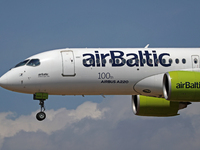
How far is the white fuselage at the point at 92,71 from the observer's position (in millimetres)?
38562

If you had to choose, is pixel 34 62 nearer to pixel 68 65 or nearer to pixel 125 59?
pixel 68 65

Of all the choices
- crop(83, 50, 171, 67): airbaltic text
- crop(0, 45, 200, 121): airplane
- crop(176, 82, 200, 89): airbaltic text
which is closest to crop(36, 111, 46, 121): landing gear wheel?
crop(0, 45, 200, 121): airplane

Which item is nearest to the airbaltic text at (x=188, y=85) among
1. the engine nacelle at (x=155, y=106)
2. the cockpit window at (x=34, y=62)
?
the engine nacelle at (x=155, y=106)

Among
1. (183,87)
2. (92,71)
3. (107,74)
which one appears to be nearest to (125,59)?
(107,74)

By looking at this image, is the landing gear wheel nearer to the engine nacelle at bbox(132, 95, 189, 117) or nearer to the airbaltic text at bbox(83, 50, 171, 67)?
the airbaltic text at bbox(83, 50, 171, 67)

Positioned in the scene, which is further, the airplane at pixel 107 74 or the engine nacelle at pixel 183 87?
the airplane at pixel 107 74

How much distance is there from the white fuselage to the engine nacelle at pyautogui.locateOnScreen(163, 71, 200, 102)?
174 centimetres

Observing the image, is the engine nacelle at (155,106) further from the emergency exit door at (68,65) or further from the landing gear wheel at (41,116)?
the landing gear wheel at (41,116)

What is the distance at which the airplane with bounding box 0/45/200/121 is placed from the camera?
38.2m

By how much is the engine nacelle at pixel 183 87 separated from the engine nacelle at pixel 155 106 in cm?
608

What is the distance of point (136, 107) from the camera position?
148 feet

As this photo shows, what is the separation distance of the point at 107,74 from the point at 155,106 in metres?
6.94

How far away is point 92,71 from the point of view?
127 feet

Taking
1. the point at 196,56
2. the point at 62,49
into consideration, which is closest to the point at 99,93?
the point at 62,49
